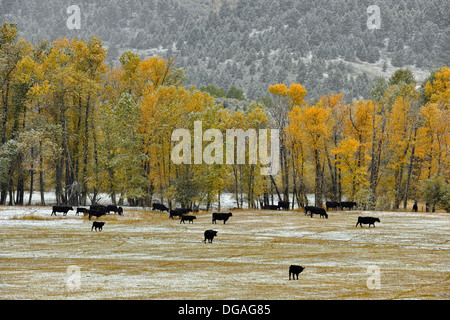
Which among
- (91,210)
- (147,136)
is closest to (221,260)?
(91,210)

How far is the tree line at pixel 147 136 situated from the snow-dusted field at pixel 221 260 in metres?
18.2

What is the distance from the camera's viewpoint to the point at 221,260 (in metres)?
28.9

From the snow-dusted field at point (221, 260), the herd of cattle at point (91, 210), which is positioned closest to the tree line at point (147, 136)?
the herd of cattle at point (91, 210)

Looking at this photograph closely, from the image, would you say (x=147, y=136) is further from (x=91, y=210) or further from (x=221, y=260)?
(x=221, y=260)

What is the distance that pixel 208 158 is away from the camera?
7169cm

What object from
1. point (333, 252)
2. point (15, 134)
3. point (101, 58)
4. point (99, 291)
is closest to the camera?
Answer: point (99, 291)

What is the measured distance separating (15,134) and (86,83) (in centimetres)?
1188

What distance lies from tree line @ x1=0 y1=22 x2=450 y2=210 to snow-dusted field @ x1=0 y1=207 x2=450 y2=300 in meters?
18.2

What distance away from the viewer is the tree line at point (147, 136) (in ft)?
223

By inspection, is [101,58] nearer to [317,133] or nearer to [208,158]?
[208,158]

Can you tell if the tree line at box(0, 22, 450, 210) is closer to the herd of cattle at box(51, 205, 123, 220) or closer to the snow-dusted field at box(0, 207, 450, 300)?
the herd of cattle at box(51, 205, 123, 220)

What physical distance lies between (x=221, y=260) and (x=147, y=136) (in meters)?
43.9

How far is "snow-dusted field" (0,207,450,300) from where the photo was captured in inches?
781
